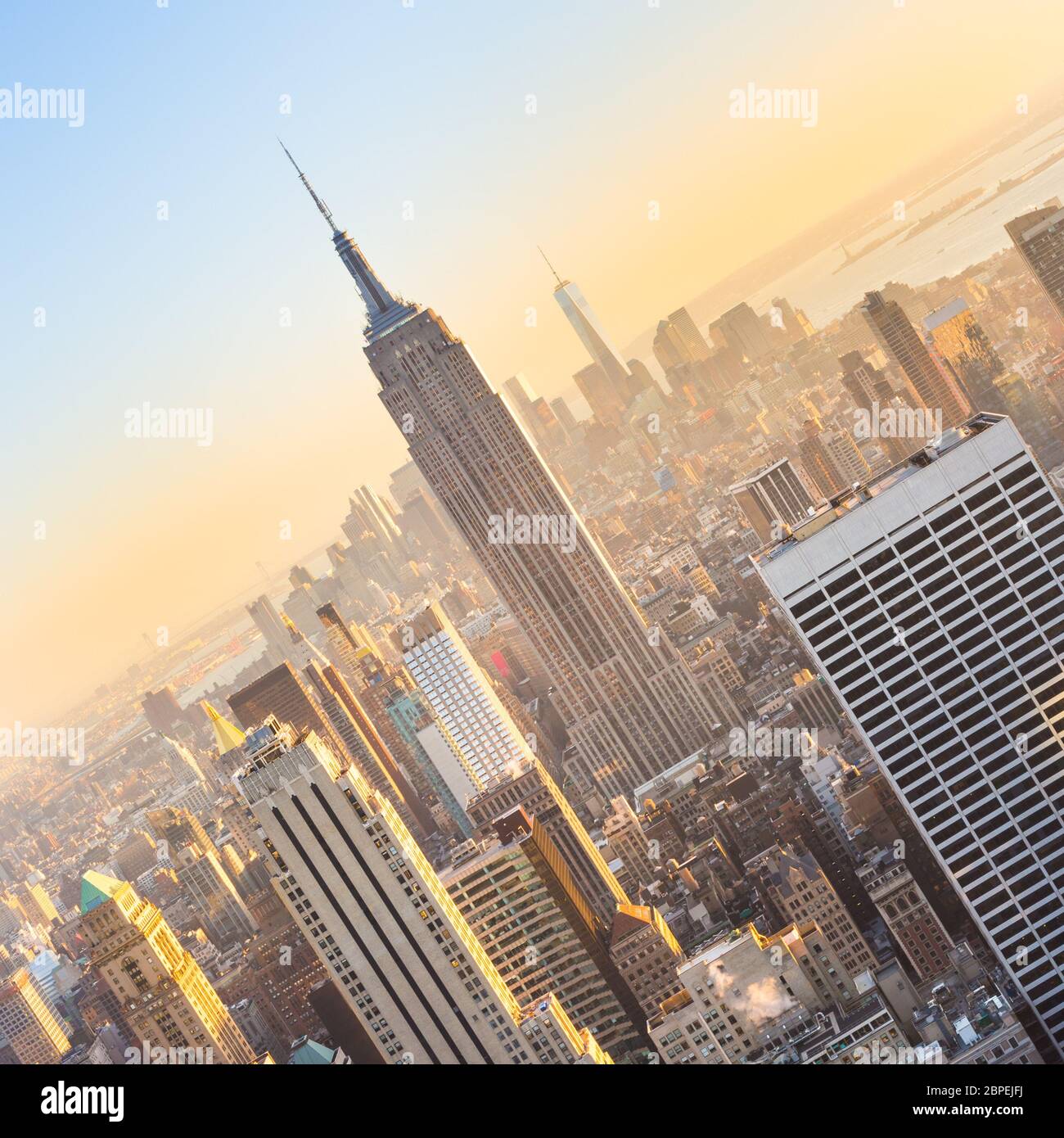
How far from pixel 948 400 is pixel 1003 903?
109 ft

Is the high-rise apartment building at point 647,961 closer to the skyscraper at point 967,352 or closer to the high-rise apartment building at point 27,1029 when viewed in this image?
the high-rise apartment building at point 27,1029

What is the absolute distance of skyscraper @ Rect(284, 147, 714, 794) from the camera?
1529 inches

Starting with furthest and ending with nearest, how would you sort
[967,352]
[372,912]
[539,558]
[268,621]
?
1. [268,621]
2. [967,352]
3. [539,558]
4. [372,912]

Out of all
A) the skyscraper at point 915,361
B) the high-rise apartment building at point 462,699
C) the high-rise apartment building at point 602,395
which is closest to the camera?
the high-rise apartment building at point 462,699

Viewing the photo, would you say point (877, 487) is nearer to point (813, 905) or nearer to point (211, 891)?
point (813, 905)

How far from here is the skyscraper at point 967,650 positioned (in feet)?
55.5

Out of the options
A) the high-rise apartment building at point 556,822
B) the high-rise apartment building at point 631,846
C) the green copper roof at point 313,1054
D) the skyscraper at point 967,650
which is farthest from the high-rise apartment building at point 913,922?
the green copper roof at point 313,1054

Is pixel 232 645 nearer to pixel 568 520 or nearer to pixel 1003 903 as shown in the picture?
pixel 568 520

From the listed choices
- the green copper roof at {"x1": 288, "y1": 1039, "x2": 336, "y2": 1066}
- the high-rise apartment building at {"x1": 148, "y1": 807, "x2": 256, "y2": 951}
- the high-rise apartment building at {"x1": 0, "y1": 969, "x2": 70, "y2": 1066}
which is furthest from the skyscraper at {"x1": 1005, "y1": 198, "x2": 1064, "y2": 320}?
the high-rise apartment building at {"x1": 0, "y1": 969, "x2": 70, "y2": 1066}

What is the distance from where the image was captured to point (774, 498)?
170 ft

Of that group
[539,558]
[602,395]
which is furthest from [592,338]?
[539,558]

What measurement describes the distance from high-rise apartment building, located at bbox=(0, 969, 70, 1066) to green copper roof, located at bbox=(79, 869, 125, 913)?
57.0 ft

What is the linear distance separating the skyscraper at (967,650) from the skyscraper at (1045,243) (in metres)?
27.3

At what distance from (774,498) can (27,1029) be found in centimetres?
3571
